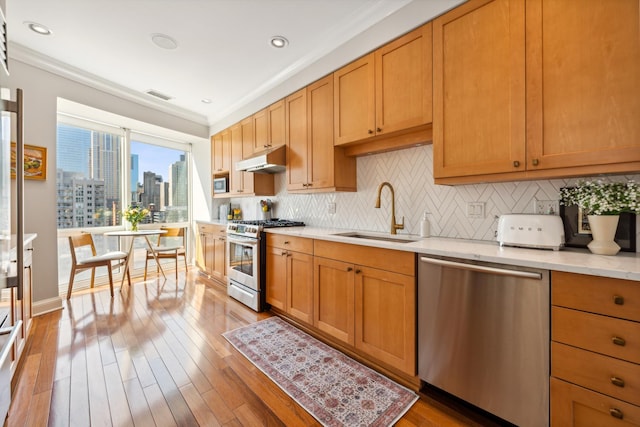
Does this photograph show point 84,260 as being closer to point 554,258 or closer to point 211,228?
point 211,228

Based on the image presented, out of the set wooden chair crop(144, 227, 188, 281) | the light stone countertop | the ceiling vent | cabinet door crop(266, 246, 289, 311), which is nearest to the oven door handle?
cabinet door crop(266, 246, 289, 311)

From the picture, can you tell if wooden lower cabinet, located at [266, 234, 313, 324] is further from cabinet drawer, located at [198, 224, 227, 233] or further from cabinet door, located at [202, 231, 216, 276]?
cabinet door, located at [202, 231, 216, 276]

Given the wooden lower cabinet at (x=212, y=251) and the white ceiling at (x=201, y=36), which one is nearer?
the white ceiling at (x=201, y=36)

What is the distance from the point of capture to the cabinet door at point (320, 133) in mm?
2701

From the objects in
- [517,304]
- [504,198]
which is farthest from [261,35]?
[517,304]

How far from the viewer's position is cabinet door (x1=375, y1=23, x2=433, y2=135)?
1.95 meters

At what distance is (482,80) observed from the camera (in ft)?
5.53

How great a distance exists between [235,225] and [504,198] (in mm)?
2872

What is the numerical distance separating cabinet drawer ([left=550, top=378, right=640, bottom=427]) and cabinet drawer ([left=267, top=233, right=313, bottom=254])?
1.78 metres

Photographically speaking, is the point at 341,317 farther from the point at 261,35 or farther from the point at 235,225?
the point at 261,35

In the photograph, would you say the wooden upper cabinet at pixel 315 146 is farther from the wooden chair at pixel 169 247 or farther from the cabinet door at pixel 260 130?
the wooden chair at pixel 169 247

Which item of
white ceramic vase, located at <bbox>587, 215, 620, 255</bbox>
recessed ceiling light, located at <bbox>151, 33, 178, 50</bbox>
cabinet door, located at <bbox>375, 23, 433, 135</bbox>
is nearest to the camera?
white ceramic vase, located at <bbox>587, 215, 620, 255</bbox>

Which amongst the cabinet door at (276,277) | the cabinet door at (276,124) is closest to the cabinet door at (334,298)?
the cabinet door at (276,277)

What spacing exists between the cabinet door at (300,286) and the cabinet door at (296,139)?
880 mm
